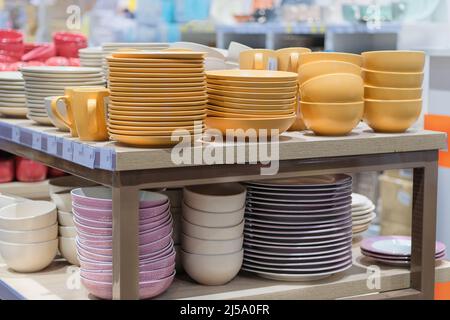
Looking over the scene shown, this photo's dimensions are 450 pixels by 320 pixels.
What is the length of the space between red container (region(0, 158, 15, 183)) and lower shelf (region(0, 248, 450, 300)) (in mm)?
1036

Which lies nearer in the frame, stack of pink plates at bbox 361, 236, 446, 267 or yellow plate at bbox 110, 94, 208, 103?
yellow plate at bbox 110, 94, 208, 103

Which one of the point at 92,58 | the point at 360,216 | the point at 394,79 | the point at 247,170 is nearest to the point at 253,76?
the point at 247,170

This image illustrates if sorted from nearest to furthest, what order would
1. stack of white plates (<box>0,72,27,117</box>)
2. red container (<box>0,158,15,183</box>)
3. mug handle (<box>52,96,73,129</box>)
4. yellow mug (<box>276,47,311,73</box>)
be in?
1. mug handle (<box>52,96,73,129</box>)
2. yellow mug (<box>276,47,311,73</box>)
3. stack of white plates (<box>0,72,27,117</box>)
4. red container (<box>0,158,15,183</box>)

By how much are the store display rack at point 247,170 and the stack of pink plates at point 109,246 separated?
7 centimetres

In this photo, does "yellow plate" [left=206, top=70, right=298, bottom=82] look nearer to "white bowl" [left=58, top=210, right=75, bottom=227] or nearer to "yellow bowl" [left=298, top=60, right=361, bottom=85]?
"yellow bowl" [left=298, top=60, right=361, bottom=85]

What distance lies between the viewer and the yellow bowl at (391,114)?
2.17 meters

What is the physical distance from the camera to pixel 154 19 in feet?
23.6

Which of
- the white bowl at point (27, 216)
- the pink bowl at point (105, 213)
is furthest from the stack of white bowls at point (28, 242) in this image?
the pink bowl at point (105, 213)

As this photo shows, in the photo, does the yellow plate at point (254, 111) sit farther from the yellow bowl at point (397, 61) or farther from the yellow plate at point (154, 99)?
the yellow bowl at point (397, 61)

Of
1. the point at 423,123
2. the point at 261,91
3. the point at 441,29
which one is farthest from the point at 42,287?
the point at 441,29

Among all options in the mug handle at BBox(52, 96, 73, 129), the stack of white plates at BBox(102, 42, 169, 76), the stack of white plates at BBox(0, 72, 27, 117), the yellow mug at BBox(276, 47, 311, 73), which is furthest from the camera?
the stack of white plates at BBox(102, 42, 169, 76)

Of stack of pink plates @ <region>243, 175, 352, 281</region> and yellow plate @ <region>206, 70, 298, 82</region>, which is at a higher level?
yellow plate @ <region>206, 70, 298, 82</region>

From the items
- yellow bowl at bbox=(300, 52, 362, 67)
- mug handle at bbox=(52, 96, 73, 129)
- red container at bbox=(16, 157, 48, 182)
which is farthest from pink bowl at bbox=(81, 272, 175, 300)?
red container at bbox=(16, 157, 48, 182)

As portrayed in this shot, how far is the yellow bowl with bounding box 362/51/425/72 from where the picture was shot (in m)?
2.18
